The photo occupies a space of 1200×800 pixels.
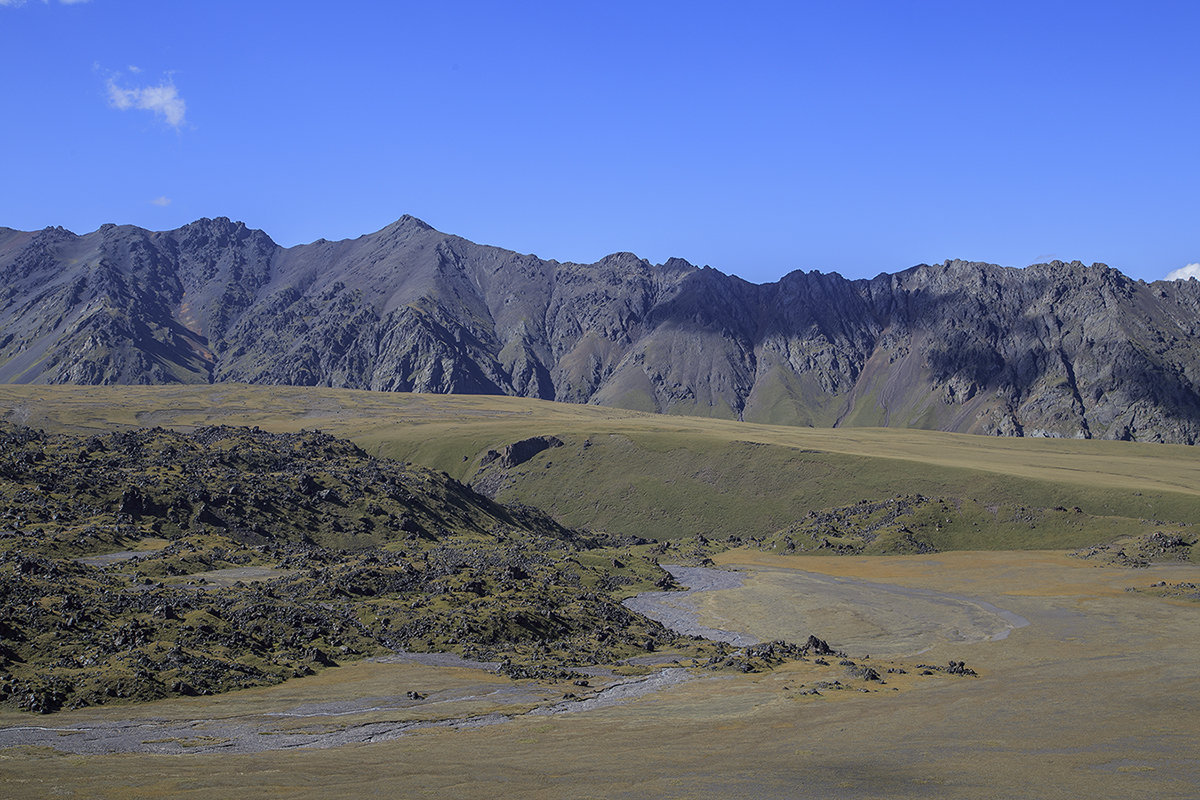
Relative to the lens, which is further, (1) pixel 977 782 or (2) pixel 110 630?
(2) pixel 110 630

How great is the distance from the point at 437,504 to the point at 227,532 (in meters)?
34.5

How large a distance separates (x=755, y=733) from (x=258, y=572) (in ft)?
223

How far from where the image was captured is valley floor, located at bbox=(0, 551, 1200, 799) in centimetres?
3416

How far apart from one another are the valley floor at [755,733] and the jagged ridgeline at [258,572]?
5285 mm

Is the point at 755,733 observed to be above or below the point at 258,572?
above

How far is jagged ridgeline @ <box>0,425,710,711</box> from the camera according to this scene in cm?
5984

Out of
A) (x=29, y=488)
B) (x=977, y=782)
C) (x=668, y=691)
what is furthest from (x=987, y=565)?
(x=29, y=488)

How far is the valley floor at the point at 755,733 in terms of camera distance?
112 ft

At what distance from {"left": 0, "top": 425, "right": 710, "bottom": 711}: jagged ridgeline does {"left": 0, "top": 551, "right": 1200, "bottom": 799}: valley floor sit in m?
5.28

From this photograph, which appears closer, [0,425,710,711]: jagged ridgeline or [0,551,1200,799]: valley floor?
[0,551,1200,799]: valley floor

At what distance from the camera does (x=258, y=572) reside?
9688 cm

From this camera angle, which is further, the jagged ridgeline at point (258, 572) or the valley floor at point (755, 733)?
the jagged ridgeline at point (258, 572)

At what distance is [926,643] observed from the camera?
79438 mm

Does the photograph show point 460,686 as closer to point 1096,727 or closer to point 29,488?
point 1096,727
